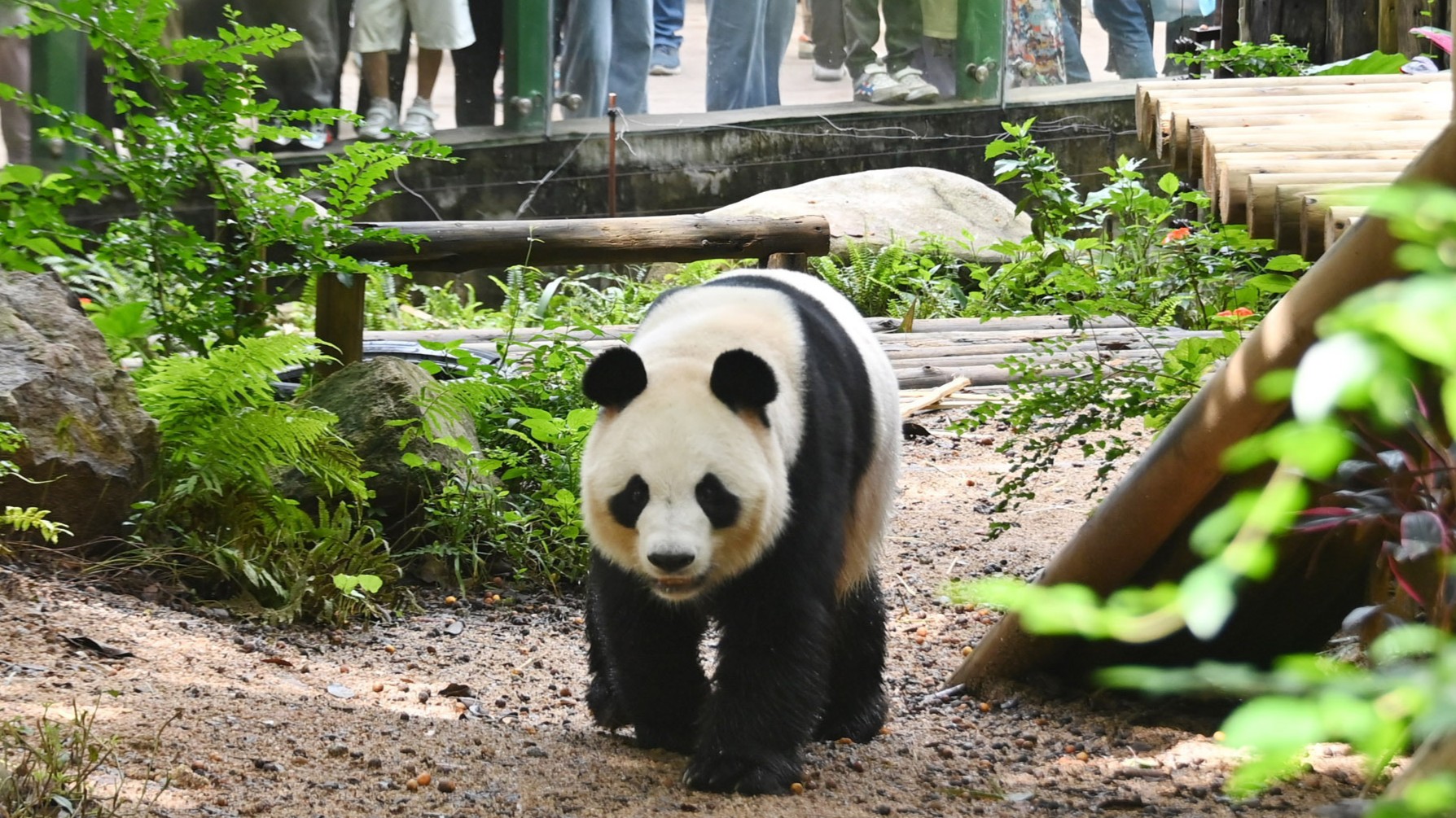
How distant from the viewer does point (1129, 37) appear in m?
12.9

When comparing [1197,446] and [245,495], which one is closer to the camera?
[1197,446]

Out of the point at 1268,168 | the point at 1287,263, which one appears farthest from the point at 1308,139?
the point at 1268,168

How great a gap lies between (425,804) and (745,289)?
5.33ft

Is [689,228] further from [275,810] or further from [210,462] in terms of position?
[275,810]

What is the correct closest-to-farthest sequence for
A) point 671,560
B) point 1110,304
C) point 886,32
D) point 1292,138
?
point 671,560
point 1292,138
point 1110,304
point 886,32

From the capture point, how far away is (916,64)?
1249 cm

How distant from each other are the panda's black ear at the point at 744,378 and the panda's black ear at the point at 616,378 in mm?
196

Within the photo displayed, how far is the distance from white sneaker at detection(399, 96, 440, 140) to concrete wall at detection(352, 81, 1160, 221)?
0.66 ft

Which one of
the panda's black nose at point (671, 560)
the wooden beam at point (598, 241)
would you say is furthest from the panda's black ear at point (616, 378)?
the wooden beam at point (598, 241)

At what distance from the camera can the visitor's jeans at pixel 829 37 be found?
12156 millimetres

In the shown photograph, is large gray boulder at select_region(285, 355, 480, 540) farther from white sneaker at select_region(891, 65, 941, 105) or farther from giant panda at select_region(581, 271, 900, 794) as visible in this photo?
white sneaker at select_region(891, 65, 941, 105)

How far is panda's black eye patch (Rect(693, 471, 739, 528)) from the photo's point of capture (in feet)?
11.1

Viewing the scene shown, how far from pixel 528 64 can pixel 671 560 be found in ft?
29.5

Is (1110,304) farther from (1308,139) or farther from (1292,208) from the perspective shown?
(1292,208)
